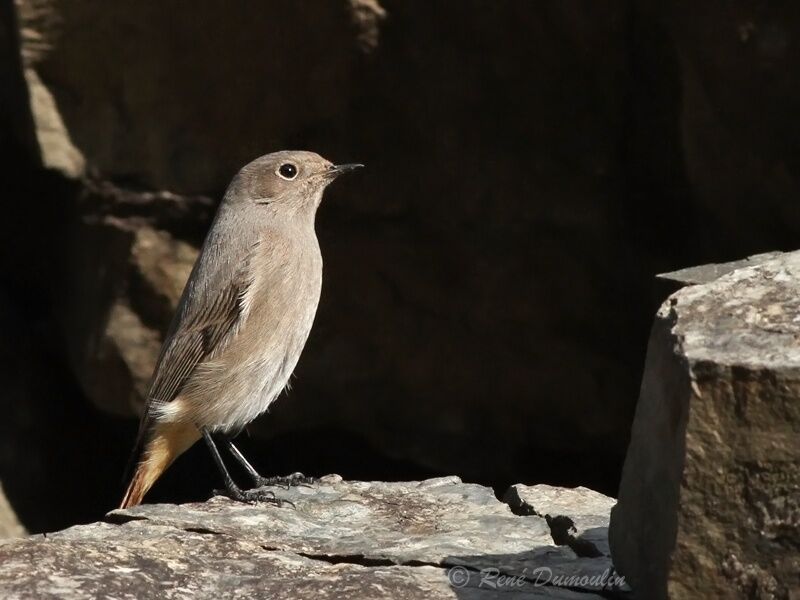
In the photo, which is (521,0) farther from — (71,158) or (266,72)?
(71,158)

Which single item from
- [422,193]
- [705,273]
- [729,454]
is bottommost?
[729,454]

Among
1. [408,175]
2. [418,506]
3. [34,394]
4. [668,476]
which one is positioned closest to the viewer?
[668,476]

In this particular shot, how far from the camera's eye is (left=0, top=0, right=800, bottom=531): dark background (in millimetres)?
7633

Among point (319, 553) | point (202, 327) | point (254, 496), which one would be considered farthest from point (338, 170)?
point (319, 553)

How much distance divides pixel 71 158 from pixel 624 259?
3.06 metres

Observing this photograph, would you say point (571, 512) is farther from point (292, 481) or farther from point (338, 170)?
point (338, 170)

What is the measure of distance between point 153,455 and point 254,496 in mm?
1078

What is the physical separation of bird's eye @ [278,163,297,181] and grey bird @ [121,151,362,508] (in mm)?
284

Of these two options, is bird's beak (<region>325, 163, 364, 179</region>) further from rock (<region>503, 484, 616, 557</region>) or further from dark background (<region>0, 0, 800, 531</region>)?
rock (<region>503, 484, 616, 557</region>)

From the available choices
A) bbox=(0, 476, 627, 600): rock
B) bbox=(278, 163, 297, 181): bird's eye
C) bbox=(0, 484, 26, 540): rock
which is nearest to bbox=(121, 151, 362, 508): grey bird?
bbox=(278, 163, 297, 181): bird's eye

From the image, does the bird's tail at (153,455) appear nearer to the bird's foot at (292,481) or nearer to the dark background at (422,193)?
the bird's foot at (292,481)

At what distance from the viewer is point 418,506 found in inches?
204

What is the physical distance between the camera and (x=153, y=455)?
6.39 m

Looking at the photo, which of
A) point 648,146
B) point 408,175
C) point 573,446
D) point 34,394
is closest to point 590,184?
point 648,146
